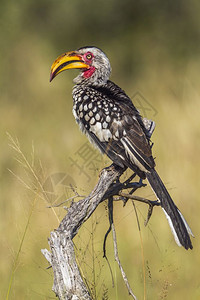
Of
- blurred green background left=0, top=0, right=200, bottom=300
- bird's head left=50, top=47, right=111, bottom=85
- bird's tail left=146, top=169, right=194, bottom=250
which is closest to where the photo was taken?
bird's tail left=146, top=169, right=194, bottom=250

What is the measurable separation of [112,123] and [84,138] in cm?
255

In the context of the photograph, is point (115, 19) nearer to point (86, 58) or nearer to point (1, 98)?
point (1, 98)

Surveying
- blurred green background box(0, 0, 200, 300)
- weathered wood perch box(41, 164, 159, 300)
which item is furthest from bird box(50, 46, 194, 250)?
weathered wood perch box(41, 164, 159, 300)

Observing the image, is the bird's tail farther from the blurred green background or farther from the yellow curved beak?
the yellow curved beak

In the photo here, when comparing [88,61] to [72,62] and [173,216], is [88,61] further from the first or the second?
[173,216]

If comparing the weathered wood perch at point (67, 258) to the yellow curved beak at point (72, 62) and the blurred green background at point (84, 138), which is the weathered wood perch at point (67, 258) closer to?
the blurred green background at point (84, 138)

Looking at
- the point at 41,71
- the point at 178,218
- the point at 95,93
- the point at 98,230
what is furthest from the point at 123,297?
the point at 41,71

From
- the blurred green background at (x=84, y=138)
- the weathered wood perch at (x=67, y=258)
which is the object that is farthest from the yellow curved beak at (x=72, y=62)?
the weathered wood perch at (x=67, y=258)

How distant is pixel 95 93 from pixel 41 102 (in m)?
3.80

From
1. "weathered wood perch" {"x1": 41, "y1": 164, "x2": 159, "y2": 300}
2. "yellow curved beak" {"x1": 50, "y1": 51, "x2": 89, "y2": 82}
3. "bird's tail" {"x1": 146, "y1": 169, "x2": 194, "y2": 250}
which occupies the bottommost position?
"weathered wood perch" {"x1": 41, "y1": 164, "x2": 159, "y2": 300}

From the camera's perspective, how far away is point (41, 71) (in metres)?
9.05

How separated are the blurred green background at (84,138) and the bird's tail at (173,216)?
13.5 inches

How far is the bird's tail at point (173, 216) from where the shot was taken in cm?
342

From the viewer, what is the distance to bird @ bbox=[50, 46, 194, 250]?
151 inches
